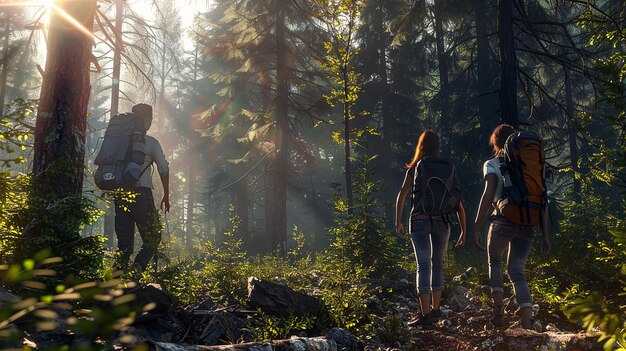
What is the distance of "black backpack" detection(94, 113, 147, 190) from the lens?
249 inches

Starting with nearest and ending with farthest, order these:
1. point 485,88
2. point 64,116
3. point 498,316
Result: 1. point 64,116
2. point 498,316
3. point 485,88

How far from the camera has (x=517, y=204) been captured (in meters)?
5.32

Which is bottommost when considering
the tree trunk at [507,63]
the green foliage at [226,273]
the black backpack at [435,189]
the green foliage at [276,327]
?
the green foliage at [276,327]

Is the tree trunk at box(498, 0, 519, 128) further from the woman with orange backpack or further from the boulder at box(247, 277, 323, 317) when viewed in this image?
the boulder at box(247, 277, 323, 317)

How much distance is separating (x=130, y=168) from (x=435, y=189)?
382cm

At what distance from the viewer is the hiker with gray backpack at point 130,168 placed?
632 centimetres

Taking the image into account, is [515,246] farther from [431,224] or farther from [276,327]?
[276,327]

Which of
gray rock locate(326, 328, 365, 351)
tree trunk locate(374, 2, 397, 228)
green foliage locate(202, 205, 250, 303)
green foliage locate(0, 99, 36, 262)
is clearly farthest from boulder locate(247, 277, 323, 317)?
tree trunk locate(374, 2, 397, 228)

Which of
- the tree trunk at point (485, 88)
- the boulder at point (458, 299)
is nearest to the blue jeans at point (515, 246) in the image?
the boulder at point (458, 299)

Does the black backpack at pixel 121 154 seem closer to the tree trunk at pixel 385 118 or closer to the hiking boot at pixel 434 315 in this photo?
the hiking boot at pixel 434 315

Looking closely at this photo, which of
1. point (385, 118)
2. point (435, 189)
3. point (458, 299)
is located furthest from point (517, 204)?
point (385, 118)

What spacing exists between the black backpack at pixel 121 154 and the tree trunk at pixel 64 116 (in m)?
0.83

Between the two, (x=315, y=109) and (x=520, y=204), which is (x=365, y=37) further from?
(x=520, y=204)

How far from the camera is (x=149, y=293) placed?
423 centimetres
